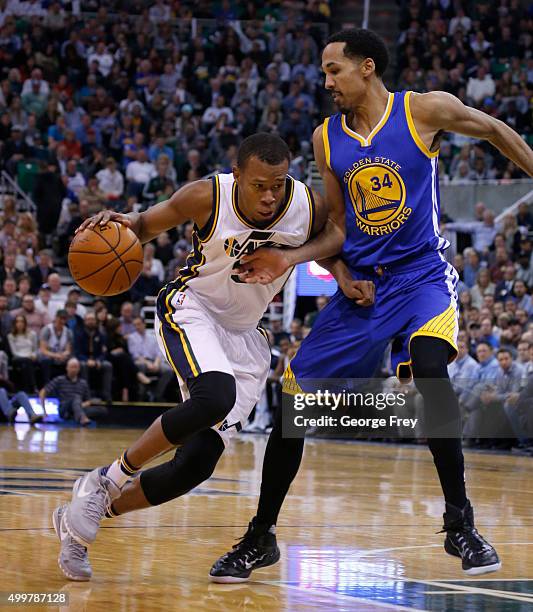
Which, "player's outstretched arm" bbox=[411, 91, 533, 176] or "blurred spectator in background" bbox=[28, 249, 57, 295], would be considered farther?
"blurred spectator in background" bbox=[28, 249, 57, 295]

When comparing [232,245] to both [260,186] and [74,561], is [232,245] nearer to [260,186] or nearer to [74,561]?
[260,186]

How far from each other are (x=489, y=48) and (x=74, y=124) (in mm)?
7452

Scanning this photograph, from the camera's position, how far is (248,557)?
4.23m

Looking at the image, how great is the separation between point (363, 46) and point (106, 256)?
4.37ft

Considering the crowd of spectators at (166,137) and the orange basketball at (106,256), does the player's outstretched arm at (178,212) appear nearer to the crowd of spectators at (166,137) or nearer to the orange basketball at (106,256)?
the orange basketball at (106,256)

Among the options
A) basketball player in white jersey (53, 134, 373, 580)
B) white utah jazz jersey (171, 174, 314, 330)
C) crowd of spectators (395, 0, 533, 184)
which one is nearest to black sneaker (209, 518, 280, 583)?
basketball player in white jersey (53, 134, 373, 580)

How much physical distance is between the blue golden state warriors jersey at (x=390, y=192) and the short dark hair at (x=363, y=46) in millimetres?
214

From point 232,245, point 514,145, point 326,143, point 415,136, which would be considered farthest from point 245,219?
point 514,145

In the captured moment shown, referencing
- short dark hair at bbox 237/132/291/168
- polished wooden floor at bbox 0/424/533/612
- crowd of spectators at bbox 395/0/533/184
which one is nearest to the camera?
polished wooden floor at bbox 0/424/533/612

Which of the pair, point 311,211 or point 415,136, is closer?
point 415,136

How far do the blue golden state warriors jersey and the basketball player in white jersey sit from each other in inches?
5.2

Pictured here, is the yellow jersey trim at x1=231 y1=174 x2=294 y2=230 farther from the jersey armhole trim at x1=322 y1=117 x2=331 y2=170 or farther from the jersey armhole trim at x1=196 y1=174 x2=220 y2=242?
the jersey armhole trim at x1=322 y1=117 x2=331 y2=170

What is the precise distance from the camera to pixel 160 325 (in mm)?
4559

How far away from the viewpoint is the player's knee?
162 inches
